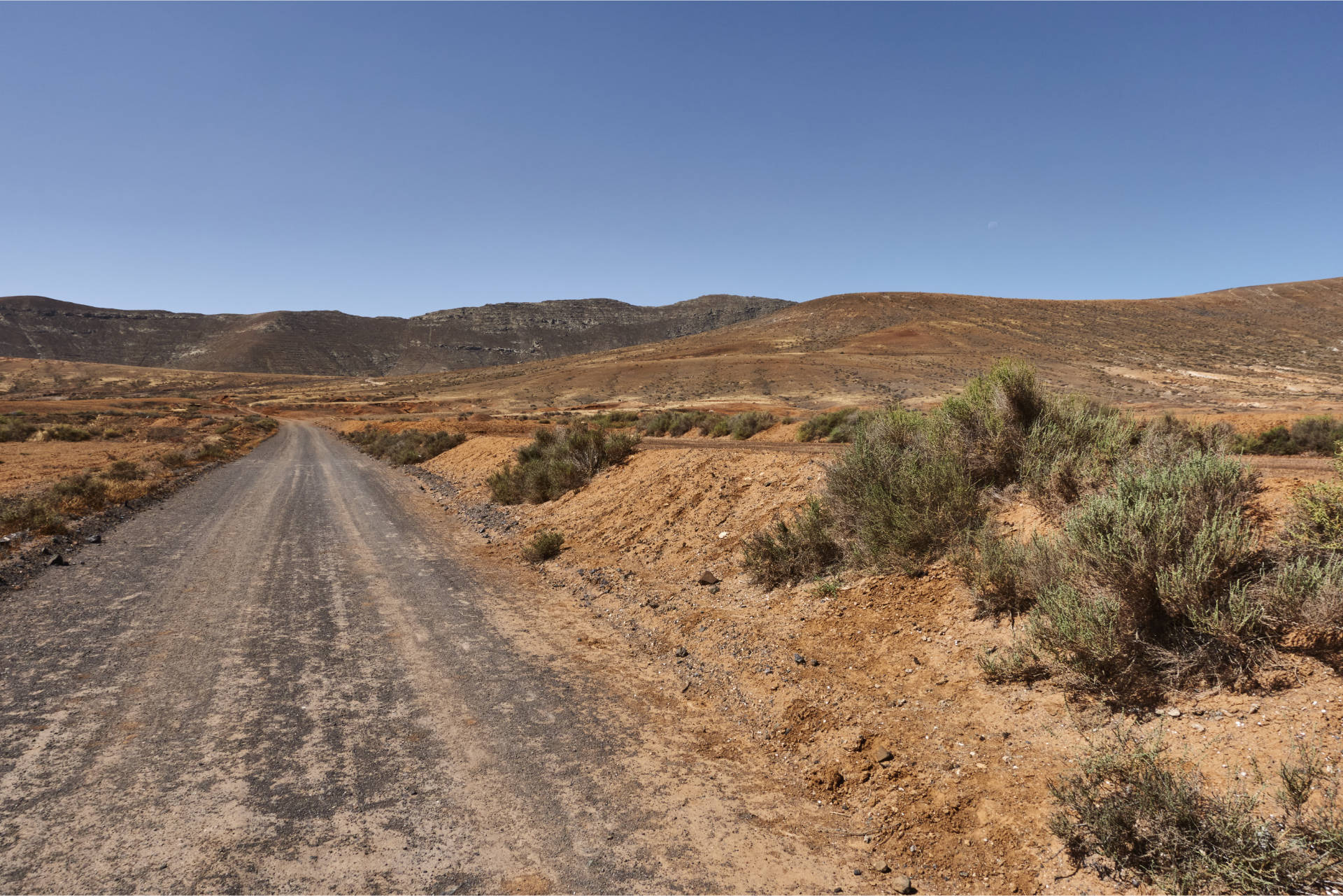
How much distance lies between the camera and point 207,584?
8594 mm

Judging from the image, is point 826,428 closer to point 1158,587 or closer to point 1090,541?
point 1090,541

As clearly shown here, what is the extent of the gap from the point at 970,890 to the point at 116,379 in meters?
143

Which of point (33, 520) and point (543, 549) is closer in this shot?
point (543, 549)

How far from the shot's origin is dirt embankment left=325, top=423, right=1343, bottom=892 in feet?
11.1

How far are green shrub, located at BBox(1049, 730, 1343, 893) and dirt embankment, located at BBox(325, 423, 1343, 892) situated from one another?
0.48ft

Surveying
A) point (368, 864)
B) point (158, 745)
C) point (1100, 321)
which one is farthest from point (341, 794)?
point (1100, 321)

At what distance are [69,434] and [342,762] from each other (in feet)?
142

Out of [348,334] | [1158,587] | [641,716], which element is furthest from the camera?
[348,334]

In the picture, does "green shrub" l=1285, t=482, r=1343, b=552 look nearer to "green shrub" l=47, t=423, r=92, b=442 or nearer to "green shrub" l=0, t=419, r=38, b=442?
"green shrub" l=47, t=423, r=92, b=442

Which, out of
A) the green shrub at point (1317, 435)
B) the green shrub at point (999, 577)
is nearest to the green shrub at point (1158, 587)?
the green shrub at point (999, 577)

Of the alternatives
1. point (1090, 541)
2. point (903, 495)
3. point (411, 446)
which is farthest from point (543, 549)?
point (411, 446)

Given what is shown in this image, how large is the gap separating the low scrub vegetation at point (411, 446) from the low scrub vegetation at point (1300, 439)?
24890 mm

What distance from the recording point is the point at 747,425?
25516mm

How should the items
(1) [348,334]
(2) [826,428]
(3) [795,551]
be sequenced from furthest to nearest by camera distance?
(1) [348,334] < (2) [826,428] < (3) [795,551]
